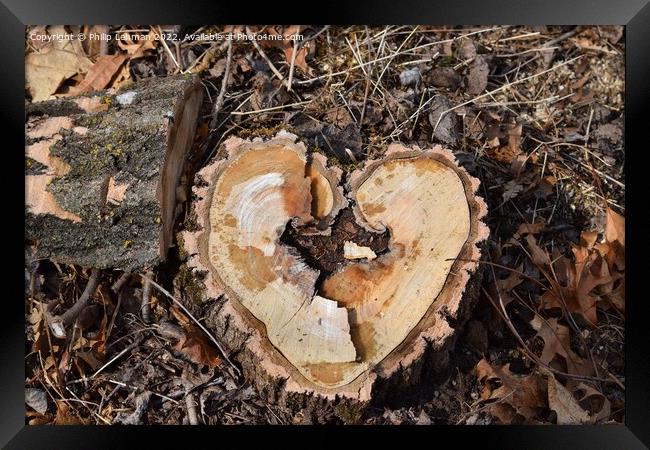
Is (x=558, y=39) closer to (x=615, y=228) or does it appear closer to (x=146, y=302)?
(x=615, y=228)

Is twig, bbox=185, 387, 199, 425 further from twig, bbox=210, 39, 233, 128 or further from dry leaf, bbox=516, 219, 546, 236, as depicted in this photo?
dry leaf, bbox=516, 219, 546, 236

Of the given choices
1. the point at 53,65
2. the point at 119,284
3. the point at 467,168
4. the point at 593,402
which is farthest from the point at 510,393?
the point at 53,65

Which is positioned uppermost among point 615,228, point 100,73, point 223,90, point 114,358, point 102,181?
point 100,73

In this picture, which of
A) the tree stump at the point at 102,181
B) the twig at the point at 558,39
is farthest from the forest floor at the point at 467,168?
the tree stump at the point at 102,181

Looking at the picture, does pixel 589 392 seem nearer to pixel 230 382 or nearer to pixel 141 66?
pixel 230 382

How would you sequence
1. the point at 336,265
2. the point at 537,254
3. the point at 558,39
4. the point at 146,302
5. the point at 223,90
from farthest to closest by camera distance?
the point at 558,39 < the point at 223,90 < the point at 537,254 < the point at 146,302 < the point at 336,265

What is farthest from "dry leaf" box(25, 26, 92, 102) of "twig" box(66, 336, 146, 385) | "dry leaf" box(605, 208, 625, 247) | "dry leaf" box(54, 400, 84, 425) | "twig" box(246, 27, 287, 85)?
"dry leaf" box(605, 208, 625, 247)
